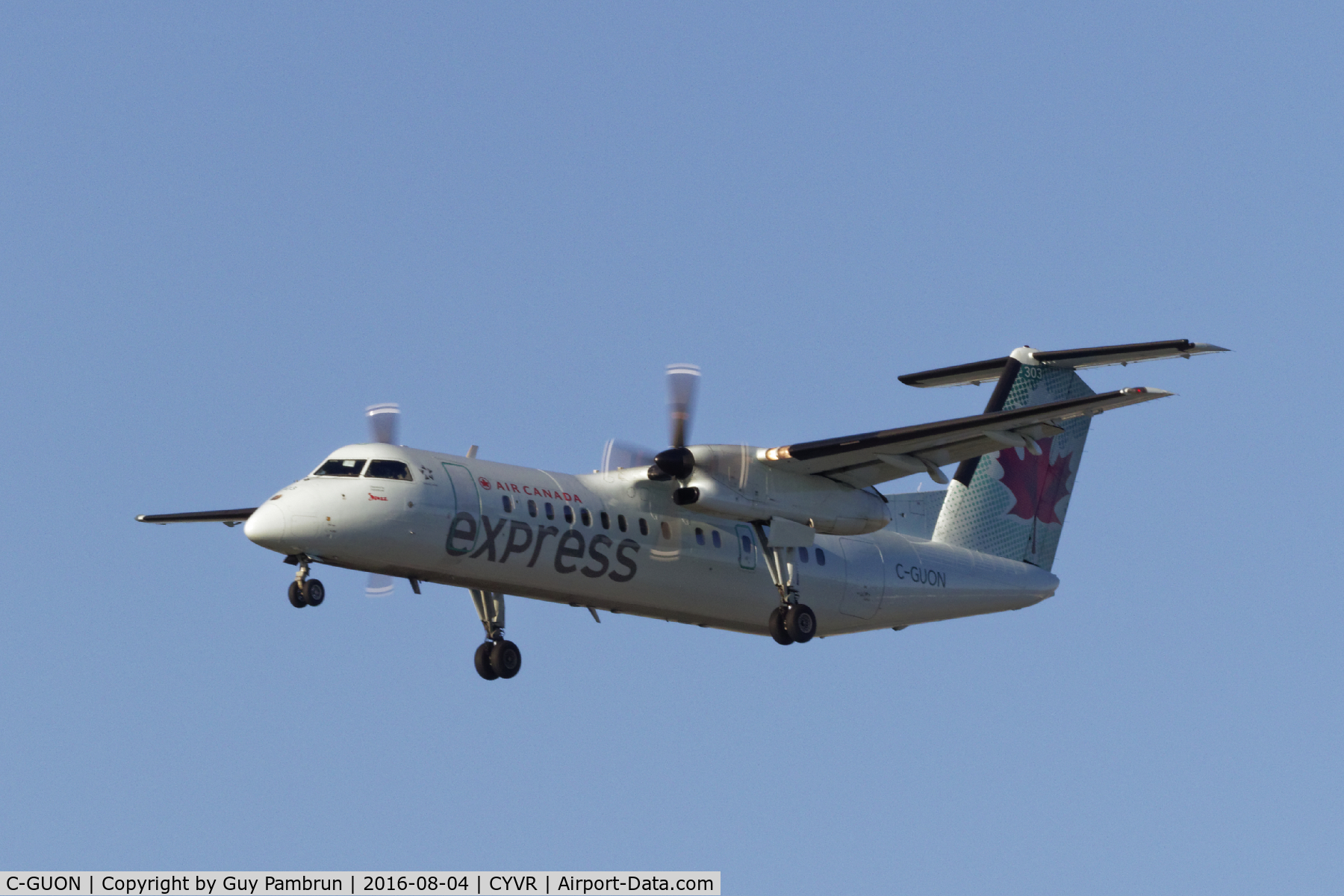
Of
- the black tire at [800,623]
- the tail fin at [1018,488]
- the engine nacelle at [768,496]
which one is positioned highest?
the tail fin at [1018,488]

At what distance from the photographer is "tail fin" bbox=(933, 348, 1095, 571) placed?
27.3 m

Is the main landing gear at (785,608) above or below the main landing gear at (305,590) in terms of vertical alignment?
above

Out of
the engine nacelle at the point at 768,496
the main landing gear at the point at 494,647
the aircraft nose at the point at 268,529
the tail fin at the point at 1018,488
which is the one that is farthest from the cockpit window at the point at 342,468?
the tail fin at the point at 1018,488

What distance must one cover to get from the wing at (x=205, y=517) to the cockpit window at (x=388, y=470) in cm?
552

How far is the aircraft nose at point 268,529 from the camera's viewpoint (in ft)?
64.5

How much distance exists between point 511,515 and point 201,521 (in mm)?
6796

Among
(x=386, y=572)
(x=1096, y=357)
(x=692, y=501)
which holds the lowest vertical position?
(x=386, y=572)

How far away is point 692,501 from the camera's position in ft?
75.5

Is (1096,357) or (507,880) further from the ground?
(1096,357)

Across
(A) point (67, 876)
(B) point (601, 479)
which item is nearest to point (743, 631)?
(B) point (601, 479)

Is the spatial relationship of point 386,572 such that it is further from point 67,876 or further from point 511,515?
point 67,876

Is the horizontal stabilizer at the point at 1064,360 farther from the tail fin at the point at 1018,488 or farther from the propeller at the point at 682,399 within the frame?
the propeller at the point at 682,399

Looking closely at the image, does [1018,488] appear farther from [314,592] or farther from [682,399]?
[314,592]

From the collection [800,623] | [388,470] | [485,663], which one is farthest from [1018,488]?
[388,470]
